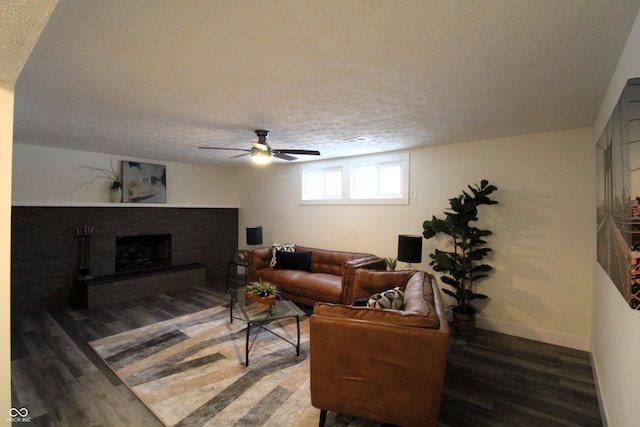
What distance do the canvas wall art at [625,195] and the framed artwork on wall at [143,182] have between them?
6100 millimetres

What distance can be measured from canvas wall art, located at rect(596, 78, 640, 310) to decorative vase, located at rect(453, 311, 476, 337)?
6.17 feet

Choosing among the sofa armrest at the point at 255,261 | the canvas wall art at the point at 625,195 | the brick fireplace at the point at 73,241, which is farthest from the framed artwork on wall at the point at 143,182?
the canvas wall art at the point at 625,195

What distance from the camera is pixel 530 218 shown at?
133 inches

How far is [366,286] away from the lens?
336 cm

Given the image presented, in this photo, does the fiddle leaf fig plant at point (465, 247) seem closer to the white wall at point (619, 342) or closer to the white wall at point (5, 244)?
the white wall at point (619, 342)

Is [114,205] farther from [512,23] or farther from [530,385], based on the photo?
[530,385]

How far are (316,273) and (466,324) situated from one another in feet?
7.35

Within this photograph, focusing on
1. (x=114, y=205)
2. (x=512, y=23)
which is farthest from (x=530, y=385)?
(x=114, y=205)

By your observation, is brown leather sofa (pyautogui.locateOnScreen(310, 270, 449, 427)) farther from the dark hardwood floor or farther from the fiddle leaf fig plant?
the fiddle leaf fig plant

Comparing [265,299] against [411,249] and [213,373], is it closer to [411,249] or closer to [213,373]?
[213,373]

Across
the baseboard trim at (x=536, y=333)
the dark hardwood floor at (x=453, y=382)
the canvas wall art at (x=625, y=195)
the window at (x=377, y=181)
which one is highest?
the window at (x=377, y=181)

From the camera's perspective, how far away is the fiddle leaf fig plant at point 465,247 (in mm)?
3465

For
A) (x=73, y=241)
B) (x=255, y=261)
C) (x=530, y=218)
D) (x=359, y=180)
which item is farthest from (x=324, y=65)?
(x=73, y=241)

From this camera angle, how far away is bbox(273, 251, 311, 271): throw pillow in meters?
4.88
